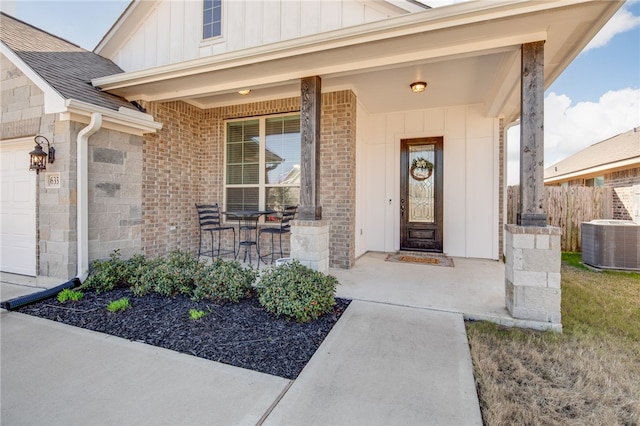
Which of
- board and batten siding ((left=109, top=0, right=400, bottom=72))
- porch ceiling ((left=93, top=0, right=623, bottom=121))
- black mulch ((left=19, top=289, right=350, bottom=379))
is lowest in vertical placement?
black mulch ((left=19, top=289, right=350, bottom=379))

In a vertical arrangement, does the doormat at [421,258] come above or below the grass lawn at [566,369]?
above

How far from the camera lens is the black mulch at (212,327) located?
2.35 metres

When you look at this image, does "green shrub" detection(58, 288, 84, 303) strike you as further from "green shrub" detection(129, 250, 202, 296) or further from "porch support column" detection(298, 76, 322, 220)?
"porch support column" detection(298, 76, 322, 220)

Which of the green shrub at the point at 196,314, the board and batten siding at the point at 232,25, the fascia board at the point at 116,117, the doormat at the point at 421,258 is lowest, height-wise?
the green shrub at the point at 196,314

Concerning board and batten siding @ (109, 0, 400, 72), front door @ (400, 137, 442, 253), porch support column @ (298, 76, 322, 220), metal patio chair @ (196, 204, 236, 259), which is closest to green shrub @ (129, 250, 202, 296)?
porch support column @ (298, 76, 322, 220)

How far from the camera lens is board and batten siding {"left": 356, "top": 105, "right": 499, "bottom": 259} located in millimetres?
5711

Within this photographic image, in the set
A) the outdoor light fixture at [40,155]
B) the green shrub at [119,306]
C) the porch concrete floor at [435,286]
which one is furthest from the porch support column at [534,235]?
the outdoor light fixture at [40,155]

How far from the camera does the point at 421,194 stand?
243 inches

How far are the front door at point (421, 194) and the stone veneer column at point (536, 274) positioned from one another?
3147 millimetres

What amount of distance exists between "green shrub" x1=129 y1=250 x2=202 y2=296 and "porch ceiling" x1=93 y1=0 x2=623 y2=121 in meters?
2.61

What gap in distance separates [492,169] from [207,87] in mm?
5270

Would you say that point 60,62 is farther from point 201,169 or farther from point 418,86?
point 418,86

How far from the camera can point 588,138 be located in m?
29.6

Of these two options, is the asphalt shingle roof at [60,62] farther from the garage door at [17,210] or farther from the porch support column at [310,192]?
the porch support column at [310,192]
